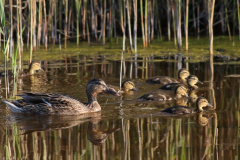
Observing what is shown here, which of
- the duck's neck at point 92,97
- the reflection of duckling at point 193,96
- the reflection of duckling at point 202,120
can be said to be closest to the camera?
the reflection of duckling at point 202,120

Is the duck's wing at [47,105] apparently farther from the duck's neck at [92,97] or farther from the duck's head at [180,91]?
the duck's head at [180,91]

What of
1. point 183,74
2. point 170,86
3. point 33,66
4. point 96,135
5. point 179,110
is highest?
point 33,66

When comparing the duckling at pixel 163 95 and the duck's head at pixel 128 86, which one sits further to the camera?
the duck's head at pixel 128 86

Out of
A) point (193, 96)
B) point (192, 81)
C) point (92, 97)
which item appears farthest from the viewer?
point (192, 81)

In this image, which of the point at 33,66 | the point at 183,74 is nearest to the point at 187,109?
the point at 183,74

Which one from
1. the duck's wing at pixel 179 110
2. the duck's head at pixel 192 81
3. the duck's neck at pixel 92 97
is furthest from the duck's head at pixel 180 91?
the duck's neck at pixel 92 97

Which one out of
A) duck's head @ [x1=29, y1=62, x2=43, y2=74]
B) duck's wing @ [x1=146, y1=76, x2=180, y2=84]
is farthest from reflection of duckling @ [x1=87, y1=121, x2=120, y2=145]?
duck's head @ [x1=29, y1=62, x2=43, y2=74]

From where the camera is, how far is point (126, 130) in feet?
15.1

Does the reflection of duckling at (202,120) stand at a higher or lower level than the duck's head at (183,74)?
lower

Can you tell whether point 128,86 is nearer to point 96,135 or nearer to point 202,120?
point 202,120

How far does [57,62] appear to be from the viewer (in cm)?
1007

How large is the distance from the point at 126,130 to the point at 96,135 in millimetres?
359

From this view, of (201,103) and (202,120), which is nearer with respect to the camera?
(202,120)

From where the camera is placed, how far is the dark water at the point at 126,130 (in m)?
3.85
